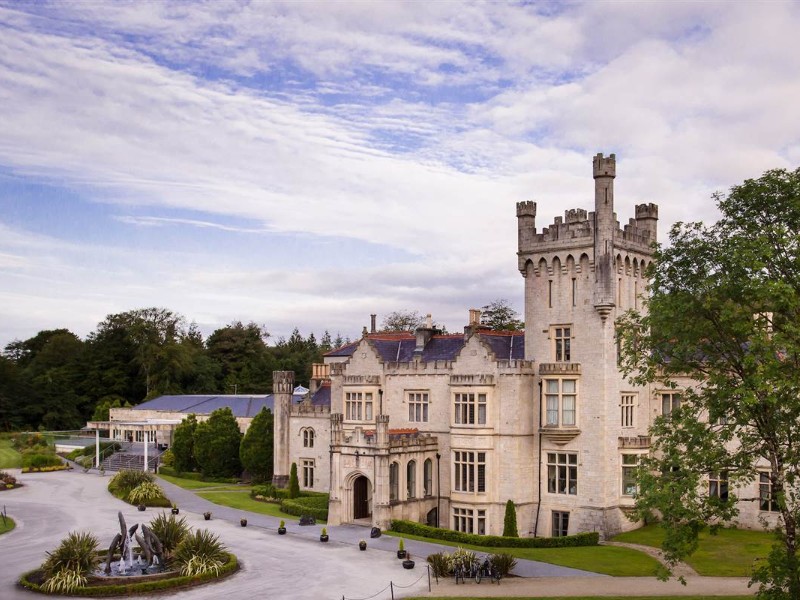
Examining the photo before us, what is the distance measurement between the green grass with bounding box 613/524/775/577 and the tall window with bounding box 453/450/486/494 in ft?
25.8

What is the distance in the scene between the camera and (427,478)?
48.3m

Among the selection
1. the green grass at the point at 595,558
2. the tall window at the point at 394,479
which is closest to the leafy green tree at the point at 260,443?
the tall window at the point at 394,479

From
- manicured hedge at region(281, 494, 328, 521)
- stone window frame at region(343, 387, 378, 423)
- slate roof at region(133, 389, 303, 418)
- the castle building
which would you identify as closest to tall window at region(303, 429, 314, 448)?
manicured hedge at region(281, 494, 328, 521)

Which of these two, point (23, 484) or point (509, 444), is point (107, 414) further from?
point (509, 444)

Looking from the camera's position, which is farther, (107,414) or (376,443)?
(107,414)

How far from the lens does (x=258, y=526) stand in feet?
151

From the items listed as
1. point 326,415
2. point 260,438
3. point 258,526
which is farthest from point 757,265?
point 260,438

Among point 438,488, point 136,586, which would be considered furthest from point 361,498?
point 136,586

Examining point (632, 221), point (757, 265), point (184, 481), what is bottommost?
point (184, 481)

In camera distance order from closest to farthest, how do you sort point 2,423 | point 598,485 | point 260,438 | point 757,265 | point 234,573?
point 757,265 < point 234,573 < point 598,485 < point 260,438 < point 2,423

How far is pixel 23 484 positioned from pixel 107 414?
34874mm

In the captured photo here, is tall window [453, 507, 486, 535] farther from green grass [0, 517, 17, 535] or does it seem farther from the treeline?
the treeline

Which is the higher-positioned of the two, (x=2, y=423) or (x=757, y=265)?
(x=757, y=265)

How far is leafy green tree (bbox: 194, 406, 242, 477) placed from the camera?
217 feet
